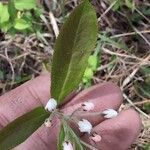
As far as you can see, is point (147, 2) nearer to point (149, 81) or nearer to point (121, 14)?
point (121, 14)

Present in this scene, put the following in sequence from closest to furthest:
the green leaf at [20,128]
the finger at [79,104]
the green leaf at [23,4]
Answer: the green leaf at [20,128] → the finger at [79,104] → the green leaf at [23,4]

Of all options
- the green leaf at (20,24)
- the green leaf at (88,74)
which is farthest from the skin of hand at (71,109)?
the green leaf at (20,24)

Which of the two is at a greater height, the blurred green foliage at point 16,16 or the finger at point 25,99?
the blurred green foliage at point 16,16

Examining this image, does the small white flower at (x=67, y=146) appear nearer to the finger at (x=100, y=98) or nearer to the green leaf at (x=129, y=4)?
the finger at (x=100, y=98)

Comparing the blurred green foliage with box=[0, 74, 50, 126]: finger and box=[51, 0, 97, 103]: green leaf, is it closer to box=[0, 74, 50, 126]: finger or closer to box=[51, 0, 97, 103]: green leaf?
box=[0, 74, 50, 126]: finger

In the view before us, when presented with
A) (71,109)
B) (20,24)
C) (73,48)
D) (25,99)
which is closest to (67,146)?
(73,48)

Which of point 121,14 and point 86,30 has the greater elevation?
point 86,30

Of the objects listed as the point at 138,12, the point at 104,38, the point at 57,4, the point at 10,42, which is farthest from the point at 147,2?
the point at 10,42

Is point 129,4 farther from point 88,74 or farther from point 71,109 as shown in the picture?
point 71,109
